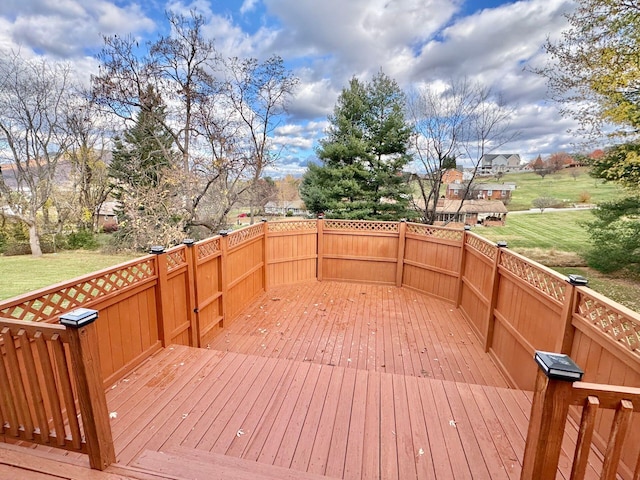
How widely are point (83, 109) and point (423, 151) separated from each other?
42.4 ft

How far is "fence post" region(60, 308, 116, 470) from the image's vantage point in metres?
1.45

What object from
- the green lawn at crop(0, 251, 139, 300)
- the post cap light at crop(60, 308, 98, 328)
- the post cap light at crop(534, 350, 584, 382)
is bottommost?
the green lawn at crop(0, 251, 139, 300)

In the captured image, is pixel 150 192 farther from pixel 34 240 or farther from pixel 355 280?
pixel 355 280

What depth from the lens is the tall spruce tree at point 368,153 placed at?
1096cm

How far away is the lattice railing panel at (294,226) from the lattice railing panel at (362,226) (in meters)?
0.34

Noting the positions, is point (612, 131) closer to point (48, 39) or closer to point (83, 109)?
point (48, 39)

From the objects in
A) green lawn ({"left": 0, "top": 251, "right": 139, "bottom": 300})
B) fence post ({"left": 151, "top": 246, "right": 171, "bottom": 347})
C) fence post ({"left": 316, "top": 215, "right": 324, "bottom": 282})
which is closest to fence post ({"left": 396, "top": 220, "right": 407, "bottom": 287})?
fence post ({"left": 316, "top": 215, "right": 324, "bottom": 282})

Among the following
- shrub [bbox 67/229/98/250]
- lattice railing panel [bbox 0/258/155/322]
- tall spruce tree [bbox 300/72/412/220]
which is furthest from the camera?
shrub [bbox 67/229/98/250]

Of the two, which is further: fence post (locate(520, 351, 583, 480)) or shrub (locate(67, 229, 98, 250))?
shrub (locate(67, 229, 98, 250))

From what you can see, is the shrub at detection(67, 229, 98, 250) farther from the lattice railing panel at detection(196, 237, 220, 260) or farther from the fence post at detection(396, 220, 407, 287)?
the fence post at detection(396, 220, 407, 287)

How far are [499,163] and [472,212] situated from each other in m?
2.86

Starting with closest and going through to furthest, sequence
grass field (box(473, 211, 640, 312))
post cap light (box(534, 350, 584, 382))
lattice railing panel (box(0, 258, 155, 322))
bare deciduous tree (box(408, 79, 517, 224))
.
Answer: post cap light (box(534, 350, 584, 382))
lattice railing panel (box(0, 258, 155, 322))
grass field (box(473, 211, 640, 312))
bare deciduous tree (box(408, 79, 517, 224))

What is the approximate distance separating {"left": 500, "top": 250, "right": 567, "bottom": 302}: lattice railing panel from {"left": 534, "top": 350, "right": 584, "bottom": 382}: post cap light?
199 cm

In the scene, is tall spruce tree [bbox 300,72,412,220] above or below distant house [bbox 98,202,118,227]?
above
